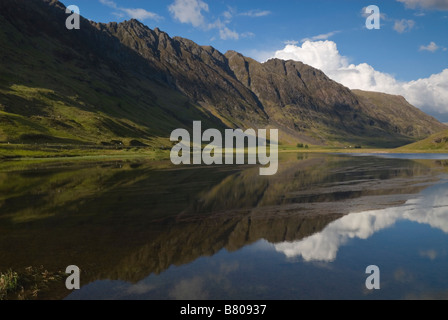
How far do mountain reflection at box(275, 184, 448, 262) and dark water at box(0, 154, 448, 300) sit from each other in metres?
0.07

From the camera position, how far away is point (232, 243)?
21000 millimetres

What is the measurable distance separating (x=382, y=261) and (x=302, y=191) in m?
25.2

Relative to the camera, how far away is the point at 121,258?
17.7 meters

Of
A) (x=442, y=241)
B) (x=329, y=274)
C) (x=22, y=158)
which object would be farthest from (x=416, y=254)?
(x=22, y=158)

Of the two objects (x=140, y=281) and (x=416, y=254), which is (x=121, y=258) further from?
(x=416, y=254)

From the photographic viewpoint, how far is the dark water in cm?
1421

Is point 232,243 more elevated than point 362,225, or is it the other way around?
point 362,225

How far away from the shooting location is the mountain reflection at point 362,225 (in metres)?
19.2

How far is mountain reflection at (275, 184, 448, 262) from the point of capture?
19219 millimetres

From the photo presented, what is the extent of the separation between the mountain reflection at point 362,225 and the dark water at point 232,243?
68 millimetres

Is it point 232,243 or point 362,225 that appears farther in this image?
point 362,225

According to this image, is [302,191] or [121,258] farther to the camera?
[302,191]

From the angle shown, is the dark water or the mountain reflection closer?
the dark water

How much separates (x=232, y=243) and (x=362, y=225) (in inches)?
436
